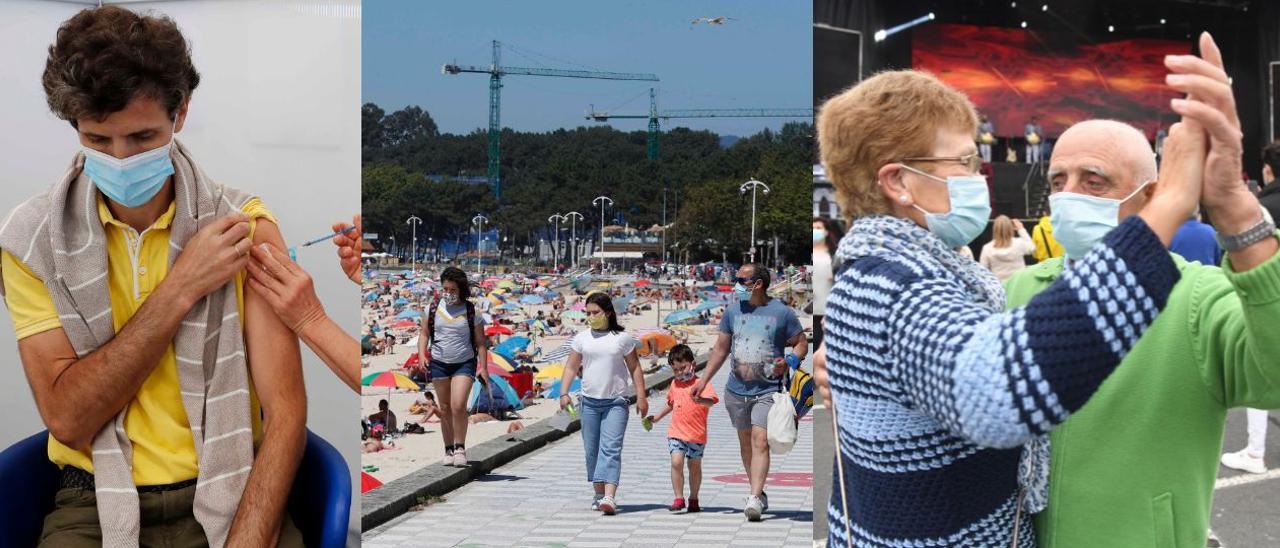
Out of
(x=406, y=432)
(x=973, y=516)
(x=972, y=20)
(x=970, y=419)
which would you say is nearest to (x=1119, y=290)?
(x=970, y=419)

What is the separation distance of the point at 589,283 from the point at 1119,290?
2.44 meters

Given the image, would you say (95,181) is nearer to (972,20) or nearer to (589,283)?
(589,283)

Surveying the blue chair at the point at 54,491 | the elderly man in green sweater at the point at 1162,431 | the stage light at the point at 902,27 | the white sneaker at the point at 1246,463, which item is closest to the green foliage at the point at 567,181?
the blue chair at the point at 54,491

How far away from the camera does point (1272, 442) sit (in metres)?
6.15

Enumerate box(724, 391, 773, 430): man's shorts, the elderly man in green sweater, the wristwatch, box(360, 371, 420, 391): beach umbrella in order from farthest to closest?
box(360, 371, 420, 391): beach umbrella, box(724, 391, 773, 430): man's shorts, the elderly man in green sweater, the wristwatch

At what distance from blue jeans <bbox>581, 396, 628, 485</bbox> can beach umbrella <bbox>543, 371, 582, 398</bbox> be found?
0.04 metres

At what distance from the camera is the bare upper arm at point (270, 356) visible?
281 cm

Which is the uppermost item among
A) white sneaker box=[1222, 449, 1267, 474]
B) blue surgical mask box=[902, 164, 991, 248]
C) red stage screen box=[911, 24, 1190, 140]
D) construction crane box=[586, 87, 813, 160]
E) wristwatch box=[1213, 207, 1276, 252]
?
red stage screen box=[911, 24, 1190, 140]

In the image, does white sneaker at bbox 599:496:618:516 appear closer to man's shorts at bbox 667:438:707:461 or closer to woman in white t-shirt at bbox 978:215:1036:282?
man's shorts at bbox 667:438:707:461

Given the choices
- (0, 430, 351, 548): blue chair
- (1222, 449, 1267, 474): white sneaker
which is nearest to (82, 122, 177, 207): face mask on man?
(0, 430, 351, 548): blue chair

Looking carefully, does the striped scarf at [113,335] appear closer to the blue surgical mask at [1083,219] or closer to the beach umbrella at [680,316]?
the beach umbrella at [680,316]

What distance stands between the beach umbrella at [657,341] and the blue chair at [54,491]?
96 cm

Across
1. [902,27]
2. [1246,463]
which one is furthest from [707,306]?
[902,27]

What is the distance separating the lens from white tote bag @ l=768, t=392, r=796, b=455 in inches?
121
